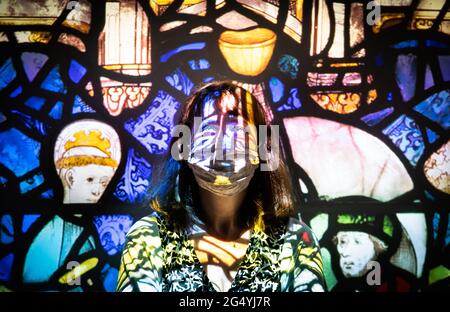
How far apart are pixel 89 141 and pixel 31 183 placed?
0.35 m

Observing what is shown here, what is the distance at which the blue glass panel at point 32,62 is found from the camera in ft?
9.58

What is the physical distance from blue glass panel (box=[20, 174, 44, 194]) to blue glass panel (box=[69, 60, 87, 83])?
509 mm

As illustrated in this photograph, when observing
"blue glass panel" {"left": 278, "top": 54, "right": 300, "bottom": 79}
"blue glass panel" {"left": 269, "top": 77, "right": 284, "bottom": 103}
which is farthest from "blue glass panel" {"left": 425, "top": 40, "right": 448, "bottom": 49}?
"blue glass panel" {"left": 269, "top": 77, "right": 284, "bottom": 103}

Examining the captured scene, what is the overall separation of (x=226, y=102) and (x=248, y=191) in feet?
0.99

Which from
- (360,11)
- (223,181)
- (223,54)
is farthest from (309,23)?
(223,181)

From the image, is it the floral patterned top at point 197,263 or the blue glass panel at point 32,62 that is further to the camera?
the blue glass panel at point 32,62

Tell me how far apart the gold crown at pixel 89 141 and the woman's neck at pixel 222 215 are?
44.6 inches

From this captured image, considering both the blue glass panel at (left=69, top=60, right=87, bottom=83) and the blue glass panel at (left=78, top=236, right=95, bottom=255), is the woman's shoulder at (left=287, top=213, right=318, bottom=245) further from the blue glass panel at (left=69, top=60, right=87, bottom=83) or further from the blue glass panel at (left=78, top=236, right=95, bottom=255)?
the blue glass panel at (left=69, top=60, right=87, bottom=83)

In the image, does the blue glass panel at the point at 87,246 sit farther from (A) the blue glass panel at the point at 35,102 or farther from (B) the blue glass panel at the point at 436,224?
(B) the blue glass panel at the point at 436,224

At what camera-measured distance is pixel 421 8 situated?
2.95 metres

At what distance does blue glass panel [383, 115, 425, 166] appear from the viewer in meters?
2.88

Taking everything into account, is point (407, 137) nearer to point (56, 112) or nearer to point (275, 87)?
point (275, 87)

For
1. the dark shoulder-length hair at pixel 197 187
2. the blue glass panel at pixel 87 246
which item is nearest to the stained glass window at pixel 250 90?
the blue glass panel at pixel 87 246

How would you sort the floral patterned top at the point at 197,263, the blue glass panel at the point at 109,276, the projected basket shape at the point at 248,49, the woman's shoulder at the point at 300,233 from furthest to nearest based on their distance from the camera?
the projected basket shape at the point at 248,49 → the blue glass panel at the point at 109,276 → the woman's shoulder at the point at 300,233 → the floral patterned top at the point at 197,263
